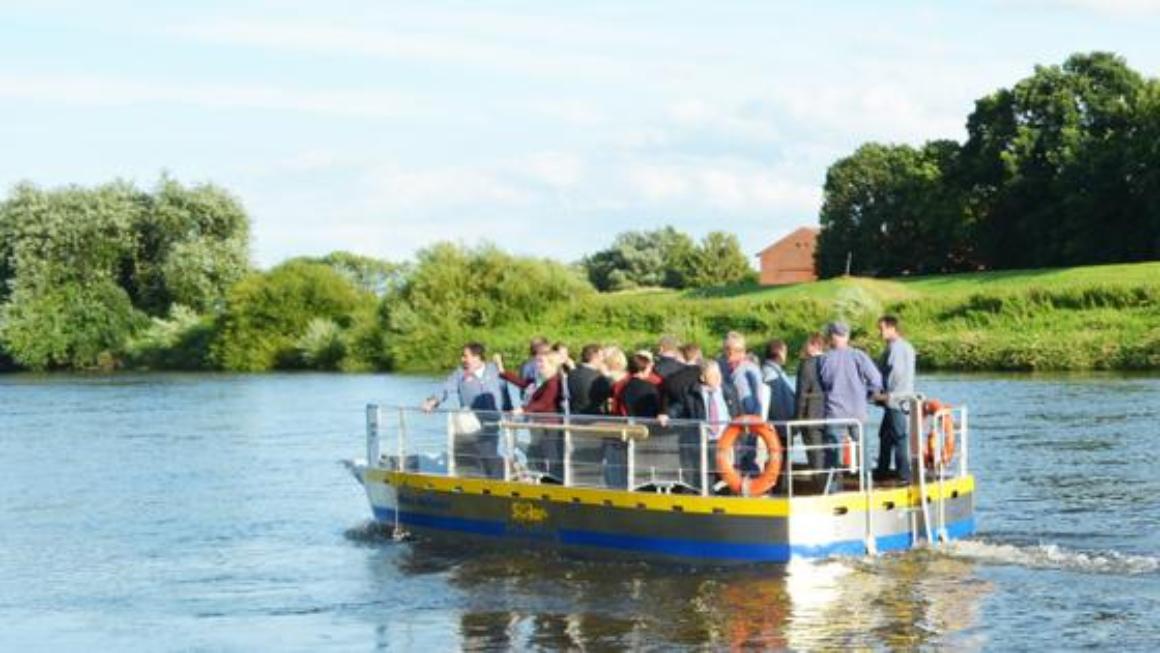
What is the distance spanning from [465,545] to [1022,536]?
653 cm

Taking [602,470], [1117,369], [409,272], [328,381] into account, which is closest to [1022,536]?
[602,470]

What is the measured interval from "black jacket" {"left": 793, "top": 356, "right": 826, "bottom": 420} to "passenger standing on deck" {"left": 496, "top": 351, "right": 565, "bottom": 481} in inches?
105

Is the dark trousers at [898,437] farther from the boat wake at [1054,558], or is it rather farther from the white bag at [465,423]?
the white bag at [465,423]

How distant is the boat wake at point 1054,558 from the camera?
18500mm

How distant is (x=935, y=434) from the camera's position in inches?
769

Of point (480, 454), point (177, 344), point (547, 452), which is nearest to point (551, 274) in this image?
point (177, 344)

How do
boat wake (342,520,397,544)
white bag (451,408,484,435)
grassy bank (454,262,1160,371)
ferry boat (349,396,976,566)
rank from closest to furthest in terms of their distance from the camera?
ferry boat (349,396,976,566), white bag (451,408,484,435), boat wake (342,520,397,544), grassy bank (454,262,1160,371)

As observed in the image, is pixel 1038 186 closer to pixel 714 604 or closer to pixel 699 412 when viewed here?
pixel 699 412

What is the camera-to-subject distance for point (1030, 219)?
8838 cm

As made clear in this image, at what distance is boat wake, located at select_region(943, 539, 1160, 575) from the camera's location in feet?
60.7


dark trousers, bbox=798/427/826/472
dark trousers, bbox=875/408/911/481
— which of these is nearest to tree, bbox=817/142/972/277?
dark trousers, bbox=875/408/911/481

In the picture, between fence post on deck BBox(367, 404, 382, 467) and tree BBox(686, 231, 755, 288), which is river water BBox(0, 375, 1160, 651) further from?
tree BBox(686, 231, 755, 288)

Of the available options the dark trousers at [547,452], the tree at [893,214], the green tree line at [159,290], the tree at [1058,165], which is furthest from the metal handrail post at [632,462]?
the tree at [893,214]

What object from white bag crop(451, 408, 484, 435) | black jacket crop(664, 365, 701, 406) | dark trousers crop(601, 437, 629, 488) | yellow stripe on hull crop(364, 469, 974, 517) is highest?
black jacket crop(664, 365, 701, 406)
